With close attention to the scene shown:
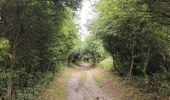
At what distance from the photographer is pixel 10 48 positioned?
37.9ft

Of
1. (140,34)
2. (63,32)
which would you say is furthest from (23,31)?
(140,34)

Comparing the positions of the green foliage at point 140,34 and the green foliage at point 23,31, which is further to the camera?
the green foliage at point 23,31

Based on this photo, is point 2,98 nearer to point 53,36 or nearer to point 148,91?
point 53,36

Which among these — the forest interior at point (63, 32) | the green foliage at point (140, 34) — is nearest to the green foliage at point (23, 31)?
the forest interior at point (63, 32)

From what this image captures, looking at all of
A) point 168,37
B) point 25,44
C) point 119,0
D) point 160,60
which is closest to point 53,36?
point 25,44

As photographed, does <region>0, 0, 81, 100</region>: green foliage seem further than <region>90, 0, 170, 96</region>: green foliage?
Yes

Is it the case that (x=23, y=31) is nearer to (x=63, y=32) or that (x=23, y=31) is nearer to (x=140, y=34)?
(x=63, y=32)

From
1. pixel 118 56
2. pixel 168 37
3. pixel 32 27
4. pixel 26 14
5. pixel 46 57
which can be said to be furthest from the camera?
pixel 118 56

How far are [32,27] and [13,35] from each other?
1.18 m

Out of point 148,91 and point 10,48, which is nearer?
point 10,48

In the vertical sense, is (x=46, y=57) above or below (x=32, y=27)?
below

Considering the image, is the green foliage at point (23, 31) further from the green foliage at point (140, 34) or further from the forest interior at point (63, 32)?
the green foliage at point (140, 34)

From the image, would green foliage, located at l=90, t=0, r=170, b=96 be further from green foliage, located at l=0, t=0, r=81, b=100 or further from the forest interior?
green foliage, located at l=0, t=0, r=81, b=100

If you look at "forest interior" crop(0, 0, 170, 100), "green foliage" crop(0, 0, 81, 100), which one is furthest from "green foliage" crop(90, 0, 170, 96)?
"green foliage" crop(0, 0, 81, 100)
